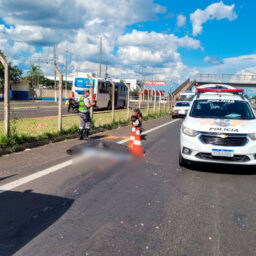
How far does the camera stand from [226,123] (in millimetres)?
6449

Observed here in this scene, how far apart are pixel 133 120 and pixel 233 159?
14.6 ft

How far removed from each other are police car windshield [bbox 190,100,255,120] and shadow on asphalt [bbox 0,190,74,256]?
439 cm

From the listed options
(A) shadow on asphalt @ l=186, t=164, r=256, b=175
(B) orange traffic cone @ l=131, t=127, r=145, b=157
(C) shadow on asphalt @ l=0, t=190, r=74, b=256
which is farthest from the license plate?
(C) shadow on asphalt @ l=0, t=190, r=74, b=256

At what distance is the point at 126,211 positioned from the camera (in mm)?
4098

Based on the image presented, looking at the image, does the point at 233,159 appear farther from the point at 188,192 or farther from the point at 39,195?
the point at 39,195

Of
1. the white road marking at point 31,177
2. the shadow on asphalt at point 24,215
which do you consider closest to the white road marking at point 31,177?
the white road marking at point 31,177

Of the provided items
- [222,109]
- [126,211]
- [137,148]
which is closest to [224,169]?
[222,109]

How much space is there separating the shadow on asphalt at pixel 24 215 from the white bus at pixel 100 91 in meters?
21.2

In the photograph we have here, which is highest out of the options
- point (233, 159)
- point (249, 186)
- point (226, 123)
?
point (226, 123)

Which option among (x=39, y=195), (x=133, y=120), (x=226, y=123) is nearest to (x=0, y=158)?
(x=39, y=195)

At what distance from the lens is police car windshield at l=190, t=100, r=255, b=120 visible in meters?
7.28

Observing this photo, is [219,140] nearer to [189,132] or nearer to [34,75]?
[189,132]

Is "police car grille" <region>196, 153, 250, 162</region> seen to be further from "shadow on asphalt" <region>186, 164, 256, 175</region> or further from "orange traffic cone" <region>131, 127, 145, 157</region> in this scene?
"orange traffic cone" <region>131, 127, 145, 157</region>

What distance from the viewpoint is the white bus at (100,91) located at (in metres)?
26.5
